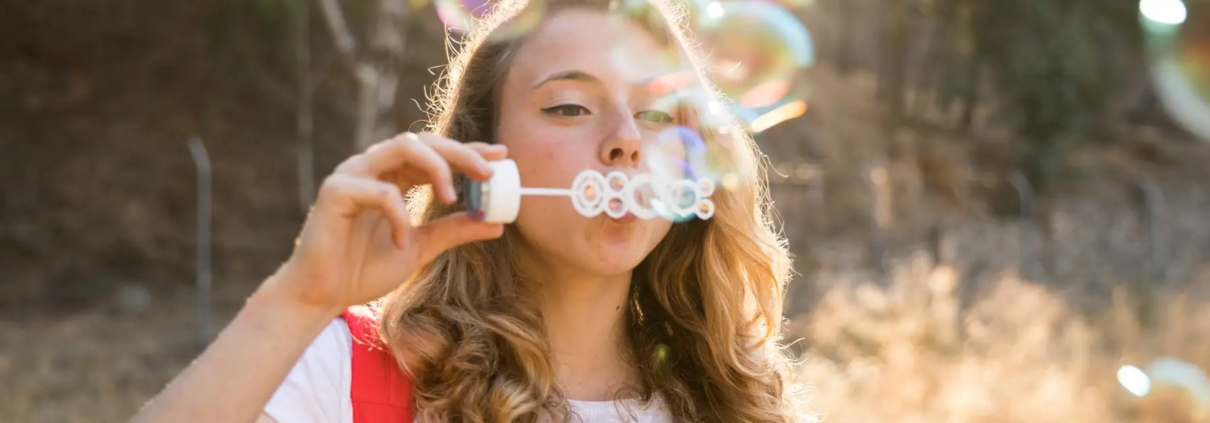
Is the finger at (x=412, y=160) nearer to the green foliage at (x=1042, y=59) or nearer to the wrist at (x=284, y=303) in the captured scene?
the wrist at (x=284, y=303)

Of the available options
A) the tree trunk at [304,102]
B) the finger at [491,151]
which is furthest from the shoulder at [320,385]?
the tree trunk at [304,102]

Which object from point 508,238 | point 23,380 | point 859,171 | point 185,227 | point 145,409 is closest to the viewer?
point 145,409

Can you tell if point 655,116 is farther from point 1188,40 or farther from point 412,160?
point 1188,40

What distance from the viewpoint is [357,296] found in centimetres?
130

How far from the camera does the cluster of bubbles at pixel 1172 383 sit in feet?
14.9

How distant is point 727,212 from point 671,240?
0.16m

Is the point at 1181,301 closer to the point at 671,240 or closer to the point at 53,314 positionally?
the point at 671,240

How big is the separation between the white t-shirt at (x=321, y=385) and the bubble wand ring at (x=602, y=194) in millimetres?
306

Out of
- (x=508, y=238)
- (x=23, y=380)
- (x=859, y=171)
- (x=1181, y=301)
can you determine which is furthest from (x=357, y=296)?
(x=859, y=171)

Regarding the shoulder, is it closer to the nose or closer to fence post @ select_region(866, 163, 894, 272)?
the nose

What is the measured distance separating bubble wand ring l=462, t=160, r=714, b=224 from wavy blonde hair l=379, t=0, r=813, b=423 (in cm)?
26

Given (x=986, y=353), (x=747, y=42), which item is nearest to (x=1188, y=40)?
(x=986, y=353)

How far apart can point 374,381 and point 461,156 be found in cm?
44

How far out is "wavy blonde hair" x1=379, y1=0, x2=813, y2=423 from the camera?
61.5 inches
